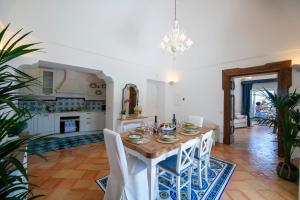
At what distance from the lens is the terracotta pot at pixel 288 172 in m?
2.46

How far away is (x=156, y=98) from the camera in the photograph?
240 inches

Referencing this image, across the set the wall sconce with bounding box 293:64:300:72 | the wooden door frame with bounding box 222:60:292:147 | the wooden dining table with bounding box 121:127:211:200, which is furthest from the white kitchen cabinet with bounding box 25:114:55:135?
the wall sconce with bounding box 293:64:300:72

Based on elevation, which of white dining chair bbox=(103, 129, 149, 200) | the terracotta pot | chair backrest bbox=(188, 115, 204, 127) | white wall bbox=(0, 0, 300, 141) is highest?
white wall bbox=(0, 0, 300, 141)

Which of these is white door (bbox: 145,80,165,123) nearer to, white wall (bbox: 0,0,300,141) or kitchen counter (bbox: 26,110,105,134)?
white wall (bbox: 0,0,300,141)

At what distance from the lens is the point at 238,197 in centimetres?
208

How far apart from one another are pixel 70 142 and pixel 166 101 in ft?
11.4

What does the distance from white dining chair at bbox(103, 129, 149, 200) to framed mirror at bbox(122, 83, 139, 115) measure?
9.20 ft

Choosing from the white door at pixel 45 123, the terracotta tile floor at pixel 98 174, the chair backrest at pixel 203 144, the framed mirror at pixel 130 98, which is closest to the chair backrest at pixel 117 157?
the terracotta tile floor at pixel 98 174

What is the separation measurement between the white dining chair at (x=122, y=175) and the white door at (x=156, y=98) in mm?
3831

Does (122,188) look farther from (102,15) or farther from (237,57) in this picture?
(237,57)

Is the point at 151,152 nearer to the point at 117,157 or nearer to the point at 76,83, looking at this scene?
the point at 117,157

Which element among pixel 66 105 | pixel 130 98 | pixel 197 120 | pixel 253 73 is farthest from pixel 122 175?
pixel 66 105

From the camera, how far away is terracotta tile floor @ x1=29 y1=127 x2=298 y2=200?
2.14 metres

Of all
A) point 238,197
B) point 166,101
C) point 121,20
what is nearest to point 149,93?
point 166,101
